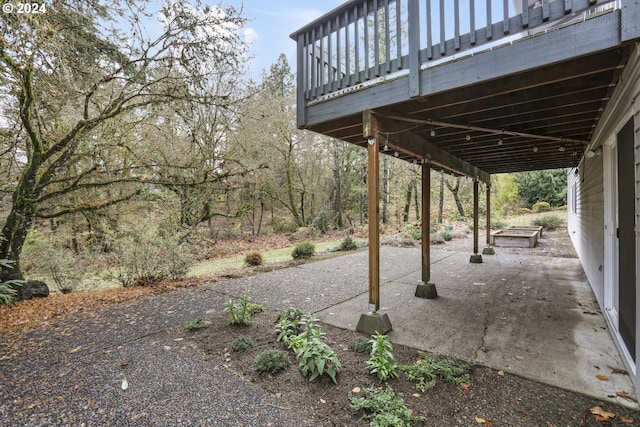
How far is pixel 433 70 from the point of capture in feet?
9.00

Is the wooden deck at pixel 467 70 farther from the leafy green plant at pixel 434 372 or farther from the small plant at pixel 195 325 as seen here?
the small plant at pixel 195 325

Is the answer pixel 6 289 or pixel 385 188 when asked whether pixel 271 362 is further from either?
pixel 385 188

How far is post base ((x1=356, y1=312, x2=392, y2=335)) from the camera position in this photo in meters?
3.34

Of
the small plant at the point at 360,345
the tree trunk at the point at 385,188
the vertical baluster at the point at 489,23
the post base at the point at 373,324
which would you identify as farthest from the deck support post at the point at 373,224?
the tree trunk at the point at 385,188

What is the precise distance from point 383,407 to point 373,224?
1.73 m

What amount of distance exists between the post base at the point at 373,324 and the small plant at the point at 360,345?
1.08ft

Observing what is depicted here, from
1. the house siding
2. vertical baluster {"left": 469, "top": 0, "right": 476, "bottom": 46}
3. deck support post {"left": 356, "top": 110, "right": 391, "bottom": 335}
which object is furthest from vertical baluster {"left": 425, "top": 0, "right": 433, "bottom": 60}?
the house siding

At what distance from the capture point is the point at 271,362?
2623 millimetres

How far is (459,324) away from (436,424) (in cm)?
191

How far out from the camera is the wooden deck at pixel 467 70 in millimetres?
2160

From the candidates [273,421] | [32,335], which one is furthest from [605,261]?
[32,335]

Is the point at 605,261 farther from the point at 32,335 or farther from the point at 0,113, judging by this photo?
the point at 0,113

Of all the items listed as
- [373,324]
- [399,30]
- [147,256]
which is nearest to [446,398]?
[373,324]

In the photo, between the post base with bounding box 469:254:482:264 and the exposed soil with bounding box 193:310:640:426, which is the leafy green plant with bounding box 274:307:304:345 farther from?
the post base with bounding box 469:254:482:264
